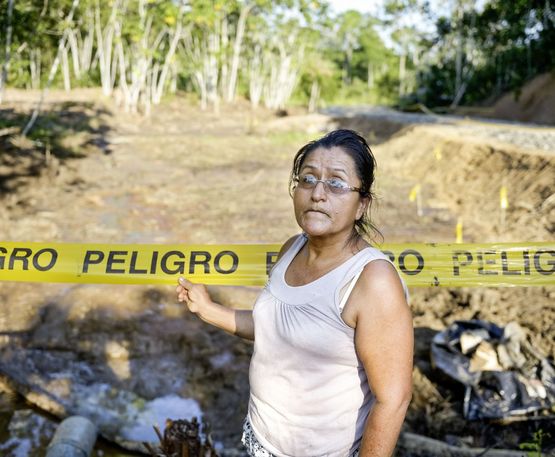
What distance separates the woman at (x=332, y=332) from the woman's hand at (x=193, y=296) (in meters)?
0.42

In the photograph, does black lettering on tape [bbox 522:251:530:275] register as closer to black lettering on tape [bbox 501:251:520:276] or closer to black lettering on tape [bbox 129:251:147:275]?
black lettering on tape [bbox 501:251:520:276]

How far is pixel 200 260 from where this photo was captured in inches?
117

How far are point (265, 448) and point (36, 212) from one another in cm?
921

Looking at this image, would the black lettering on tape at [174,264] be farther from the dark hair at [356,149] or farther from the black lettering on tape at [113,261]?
the dark hair at [356,149]

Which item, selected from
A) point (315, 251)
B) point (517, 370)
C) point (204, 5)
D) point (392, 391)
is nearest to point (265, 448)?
point (392, 391)

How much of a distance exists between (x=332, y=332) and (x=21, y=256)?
7.02ft

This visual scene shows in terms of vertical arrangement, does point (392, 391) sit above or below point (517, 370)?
above

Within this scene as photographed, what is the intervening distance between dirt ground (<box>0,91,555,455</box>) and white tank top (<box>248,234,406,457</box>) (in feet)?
9.11

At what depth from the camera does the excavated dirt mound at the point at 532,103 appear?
68.3 ft

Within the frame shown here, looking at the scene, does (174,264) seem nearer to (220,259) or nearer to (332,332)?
(220,259)

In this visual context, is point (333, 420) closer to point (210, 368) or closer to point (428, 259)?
point (428, 259)

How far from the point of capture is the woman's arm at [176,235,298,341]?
2033mm

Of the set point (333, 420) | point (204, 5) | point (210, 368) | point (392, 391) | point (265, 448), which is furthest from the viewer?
point (204, 5)

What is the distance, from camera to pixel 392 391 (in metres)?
1.46
